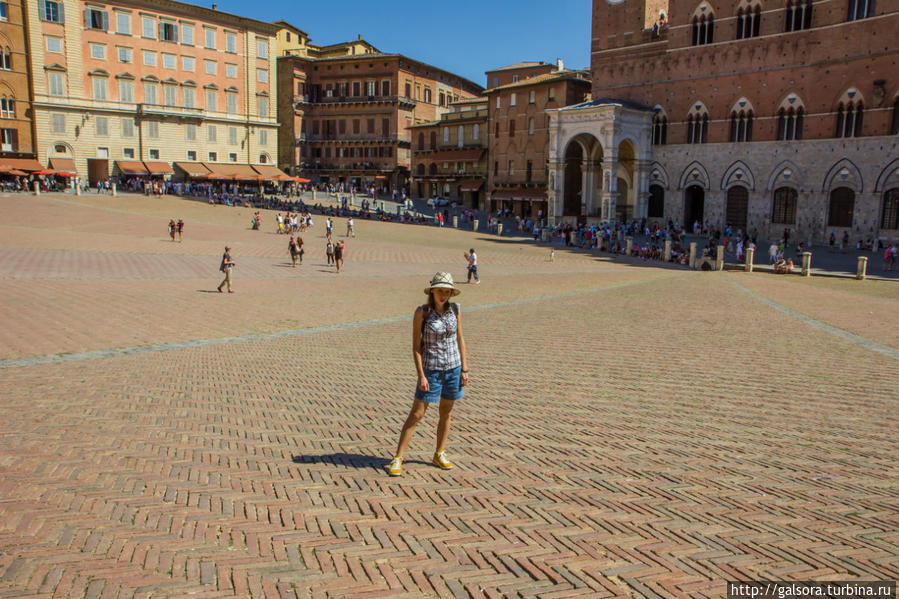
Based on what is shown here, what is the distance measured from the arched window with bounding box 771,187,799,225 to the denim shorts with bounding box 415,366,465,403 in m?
42.8

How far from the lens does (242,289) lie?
20719mm

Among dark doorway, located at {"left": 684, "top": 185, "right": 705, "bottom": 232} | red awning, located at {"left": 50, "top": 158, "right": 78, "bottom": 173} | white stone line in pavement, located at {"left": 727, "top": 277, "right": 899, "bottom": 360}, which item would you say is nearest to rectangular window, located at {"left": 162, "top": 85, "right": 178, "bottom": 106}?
red awning, located at {"left": 50, "top": 158, "right": 78, "bottom": 173}

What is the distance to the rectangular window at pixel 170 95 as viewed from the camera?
59.4m

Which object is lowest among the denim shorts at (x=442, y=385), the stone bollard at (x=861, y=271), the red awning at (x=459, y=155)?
the stone bollard at (x=861, y=271)

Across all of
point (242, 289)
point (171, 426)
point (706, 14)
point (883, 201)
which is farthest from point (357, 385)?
point (706, 14)

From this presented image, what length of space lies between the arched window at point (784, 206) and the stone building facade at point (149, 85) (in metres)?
45.9

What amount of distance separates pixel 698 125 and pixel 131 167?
4550cm

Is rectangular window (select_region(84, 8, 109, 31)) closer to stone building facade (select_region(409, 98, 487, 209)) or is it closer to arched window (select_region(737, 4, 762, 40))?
stone building facade (select_region(409, 98, 487, 209))

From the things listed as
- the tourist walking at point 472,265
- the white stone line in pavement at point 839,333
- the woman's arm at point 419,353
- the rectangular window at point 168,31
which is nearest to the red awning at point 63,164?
the rectangular window at point 168,31

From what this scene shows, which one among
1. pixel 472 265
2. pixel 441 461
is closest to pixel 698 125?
pixel 472 265

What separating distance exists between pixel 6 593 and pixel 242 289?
17101mm

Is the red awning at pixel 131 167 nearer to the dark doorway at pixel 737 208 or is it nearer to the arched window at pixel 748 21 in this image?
the dark doorway at pixel 737 208

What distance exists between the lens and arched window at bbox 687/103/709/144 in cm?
4628

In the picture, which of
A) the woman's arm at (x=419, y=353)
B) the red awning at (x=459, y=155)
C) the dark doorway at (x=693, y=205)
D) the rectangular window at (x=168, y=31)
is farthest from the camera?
the red awning at (x=459, y=155)
